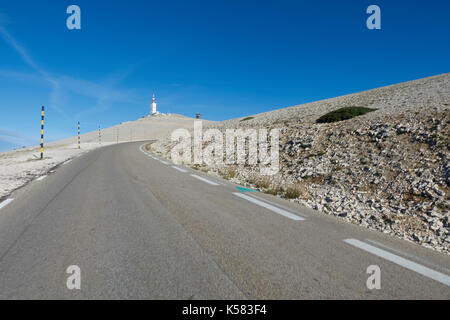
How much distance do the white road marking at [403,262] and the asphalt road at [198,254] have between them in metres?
0.01

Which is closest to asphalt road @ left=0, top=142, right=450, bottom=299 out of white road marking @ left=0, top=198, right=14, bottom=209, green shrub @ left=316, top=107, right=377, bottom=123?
white road marking @ left=0, top=198, right=14, bottom=209

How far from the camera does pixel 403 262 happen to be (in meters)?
2.91

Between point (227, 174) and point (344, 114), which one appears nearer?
point (227, 174)

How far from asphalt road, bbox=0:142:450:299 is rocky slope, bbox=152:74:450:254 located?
0.88 m

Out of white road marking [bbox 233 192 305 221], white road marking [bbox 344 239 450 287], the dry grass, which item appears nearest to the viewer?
white road marking [bbox 344 239 450 287]

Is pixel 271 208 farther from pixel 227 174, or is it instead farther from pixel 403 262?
pixel 227 174

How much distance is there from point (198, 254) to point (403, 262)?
2.20 m

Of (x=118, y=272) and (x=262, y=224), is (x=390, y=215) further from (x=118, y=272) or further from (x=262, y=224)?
(x=118, y=272)

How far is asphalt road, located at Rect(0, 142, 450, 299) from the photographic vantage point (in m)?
2.25

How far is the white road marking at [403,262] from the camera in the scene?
8.54 ft

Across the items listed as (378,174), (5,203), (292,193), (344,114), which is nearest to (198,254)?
(292,193)

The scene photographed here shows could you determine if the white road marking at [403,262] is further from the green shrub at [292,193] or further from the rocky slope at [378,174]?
the green shrub at [292,193]

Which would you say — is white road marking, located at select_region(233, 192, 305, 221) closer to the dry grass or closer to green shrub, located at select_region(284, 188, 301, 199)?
green shrub, located at select_region(284, 188, 301, 199)

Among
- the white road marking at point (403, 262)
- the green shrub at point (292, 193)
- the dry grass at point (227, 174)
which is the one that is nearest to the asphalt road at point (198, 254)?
the white road marking at point (403, 262)
